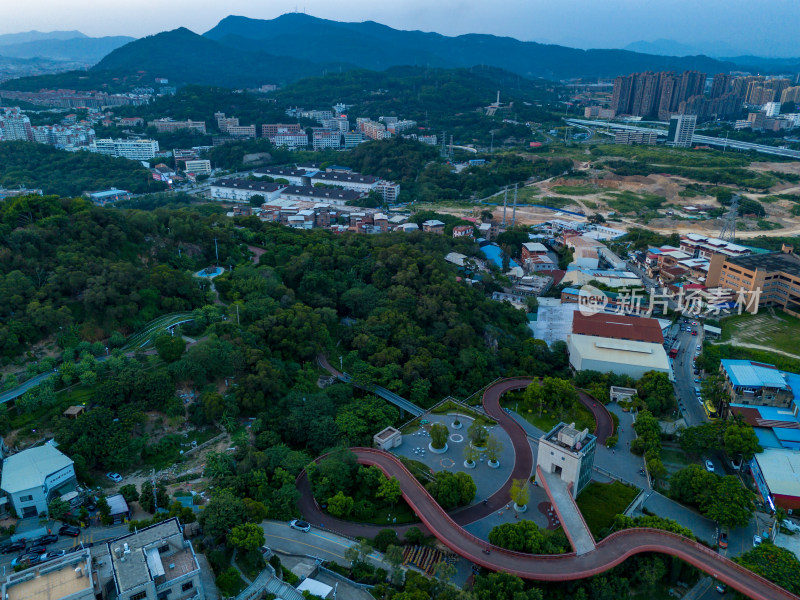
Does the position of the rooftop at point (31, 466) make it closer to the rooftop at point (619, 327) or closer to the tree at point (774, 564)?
the tree at point (774, 564)

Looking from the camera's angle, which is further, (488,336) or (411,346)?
(488,336)

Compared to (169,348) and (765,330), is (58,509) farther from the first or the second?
(765,330)

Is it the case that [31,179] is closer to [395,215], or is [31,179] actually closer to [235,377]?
[395,215]

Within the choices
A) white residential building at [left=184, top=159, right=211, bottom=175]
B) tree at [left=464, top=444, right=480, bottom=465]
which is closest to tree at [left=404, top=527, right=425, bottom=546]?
tree at [left=464, top=444, right=480, bottom=465]

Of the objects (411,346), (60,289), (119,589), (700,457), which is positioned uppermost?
(60,289)

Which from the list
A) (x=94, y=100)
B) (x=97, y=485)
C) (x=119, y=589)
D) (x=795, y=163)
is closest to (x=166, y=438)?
(x=97, y=485)

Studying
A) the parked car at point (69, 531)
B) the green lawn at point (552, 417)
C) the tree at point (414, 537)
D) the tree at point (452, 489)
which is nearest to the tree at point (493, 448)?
the tree at point (452, 489)

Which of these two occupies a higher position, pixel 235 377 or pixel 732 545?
pixel 235 377
